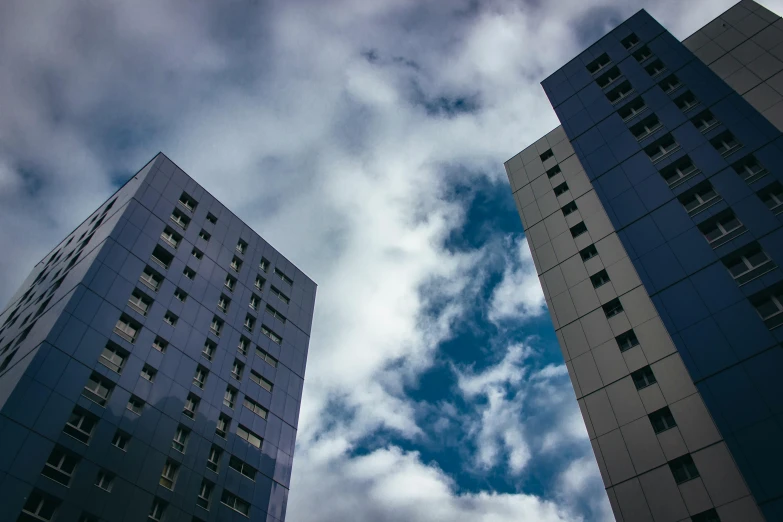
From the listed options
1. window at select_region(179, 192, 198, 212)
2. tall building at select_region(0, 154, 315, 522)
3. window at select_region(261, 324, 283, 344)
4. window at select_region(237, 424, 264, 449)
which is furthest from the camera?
window at select_region(261, 324, 283, 344)

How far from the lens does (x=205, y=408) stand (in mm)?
41062

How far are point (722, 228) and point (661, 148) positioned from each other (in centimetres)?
861

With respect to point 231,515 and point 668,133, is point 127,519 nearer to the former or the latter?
point 231,515

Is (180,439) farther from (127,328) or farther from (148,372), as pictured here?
(127,328)

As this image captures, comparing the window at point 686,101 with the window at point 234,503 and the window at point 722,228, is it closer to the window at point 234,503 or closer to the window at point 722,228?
the window at point 722,228

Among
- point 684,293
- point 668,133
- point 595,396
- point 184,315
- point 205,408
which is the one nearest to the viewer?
point 684,293

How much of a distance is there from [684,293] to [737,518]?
36.2 ft

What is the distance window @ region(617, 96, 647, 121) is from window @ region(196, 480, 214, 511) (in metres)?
39.0

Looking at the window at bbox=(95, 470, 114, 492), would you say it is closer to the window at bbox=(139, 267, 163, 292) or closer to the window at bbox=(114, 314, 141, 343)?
the window at bbox=(114, 314, 141, 343)

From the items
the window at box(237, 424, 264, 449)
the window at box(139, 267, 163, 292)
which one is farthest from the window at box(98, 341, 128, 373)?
the window at box(237, 424, 264, 449)

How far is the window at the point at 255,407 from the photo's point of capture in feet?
148

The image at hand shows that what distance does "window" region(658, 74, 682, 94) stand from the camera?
4125cm

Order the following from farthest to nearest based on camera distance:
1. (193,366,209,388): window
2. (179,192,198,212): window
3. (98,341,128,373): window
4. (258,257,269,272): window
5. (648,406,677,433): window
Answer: (258,257,269,272): window < (179,192,198,212): window < (193,366,209,388): window < (98,341,128,373): window < (648,406,677,433): window

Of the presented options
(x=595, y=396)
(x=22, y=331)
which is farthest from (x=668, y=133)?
(x=22, y=331)
